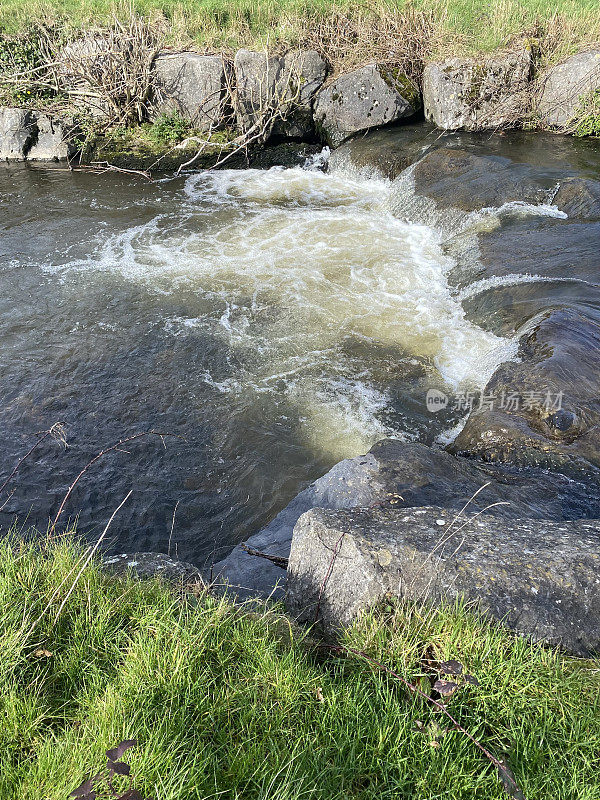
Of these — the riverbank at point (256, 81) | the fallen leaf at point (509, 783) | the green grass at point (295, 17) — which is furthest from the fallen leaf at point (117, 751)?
the green grass at point (295, 17)

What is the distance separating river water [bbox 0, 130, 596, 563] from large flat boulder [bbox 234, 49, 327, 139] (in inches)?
114

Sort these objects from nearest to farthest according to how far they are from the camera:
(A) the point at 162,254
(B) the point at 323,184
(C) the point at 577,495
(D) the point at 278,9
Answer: (C) the point at 577,495 → (A) the point at 162,254 → (B) the point at 323,184 → (D) the point at 278,9

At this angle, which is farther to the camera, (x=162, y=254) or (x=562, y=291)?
(x=162, y=254)

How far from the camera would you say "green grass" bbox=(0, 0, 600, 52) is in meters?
11.7

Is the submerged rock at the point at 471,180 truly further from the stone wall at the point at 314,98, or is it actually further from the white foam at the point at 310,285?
the stone wall at the point at 314,98

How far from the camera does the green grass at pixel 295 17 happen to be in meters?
11.7

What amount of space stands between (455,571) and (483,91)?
11232mm

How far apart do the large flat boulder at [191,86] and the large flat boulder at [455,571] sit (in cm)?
1131

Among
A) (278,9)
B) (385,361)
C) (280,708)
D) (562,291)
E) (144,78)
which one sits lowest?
(385,361)

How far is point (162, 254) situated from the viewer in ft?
28.1

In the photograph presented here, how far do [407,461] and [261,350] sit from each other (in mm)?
2904

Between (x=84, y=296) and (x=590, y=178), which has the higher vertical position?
(x=590, y=178)

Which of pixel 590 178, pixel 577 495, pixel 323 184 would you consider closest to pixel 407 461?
pixel 577 495

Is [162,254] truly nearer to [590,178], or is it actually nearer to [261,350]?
[261,350]
